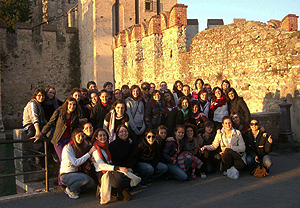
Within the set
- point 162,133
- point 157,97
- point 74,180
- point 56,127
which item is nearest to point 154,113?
point 157,97

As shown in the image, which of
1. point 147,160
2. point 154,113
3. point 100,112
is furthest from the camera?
point 154,113

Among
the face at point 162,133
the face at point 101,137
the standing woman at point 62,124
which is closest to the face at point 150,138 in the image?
the face at point 162,133

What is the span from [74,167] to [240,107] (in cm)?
390

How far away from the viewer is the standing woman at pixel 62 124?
466 cm

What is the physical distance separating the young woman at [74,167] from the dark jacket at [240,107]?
3.49 meters

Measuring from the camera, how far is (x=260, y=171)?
5016mm

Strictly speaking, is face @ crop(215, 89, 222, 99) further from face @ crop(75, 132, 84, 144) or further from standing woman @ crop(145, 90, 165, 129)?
face @ crop(75, 132, 84, 144)

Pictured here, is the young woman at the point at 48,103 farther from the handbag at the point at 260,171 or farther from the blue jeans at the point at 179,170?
the handbag at the point at 260,171

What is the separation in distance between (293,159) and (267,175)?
1345 mm

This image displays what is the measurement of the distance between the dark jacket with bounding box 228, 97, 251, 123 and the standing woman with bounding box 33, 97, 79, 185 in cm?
353

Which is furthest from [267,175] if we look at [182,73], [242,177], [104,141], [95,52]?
[95,52]

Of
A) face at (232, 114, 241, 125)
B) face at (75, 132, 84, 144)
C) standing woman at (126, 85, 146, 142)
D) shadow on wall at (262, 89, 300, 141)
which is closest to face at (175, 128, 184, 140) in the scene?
standing woman at (126, 85, 146, 142)

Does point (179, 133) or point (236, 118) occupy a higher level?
point (236, 118)

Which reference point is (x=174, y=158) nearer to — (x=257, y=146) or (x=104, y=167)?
(x=104, y=167)
